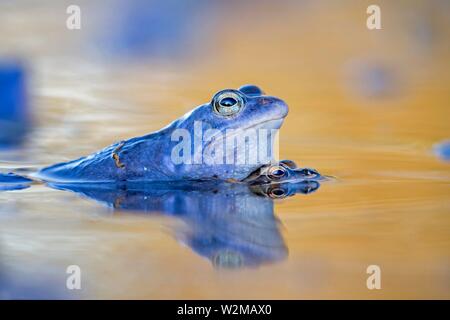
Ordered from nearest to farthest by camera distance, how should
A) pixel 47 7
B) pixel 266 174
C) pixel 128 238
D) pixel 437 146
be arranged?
pixel 128 238 < pixel 266 174 < pixel 437 146 < pixel 47 7

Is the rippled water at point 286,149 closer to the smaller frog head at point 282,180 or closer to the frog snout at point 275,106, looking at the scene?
the smaller frog head at point 282,180

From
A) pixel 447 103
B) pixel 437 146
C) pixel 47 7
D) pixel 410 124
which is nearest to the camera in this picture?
pixel 437 146

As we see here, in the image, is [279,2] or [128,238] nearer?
[128,238]

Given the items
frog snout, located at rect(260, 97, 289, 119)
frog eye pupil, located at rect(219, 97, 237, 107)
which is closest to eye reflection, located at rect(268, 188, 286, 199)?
frog snout, located at rect(260, 97, 289, 119)

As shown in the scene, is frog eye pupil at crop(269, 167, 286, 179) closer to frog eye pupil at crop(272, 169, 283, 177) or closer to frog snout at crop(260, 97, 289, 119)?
frog eye pupil at crop(272, 169, 283, 177)

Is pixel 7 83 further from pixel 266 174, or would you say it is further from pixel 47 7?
pixel 266 174

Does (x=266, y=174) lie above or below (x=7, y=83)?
below
